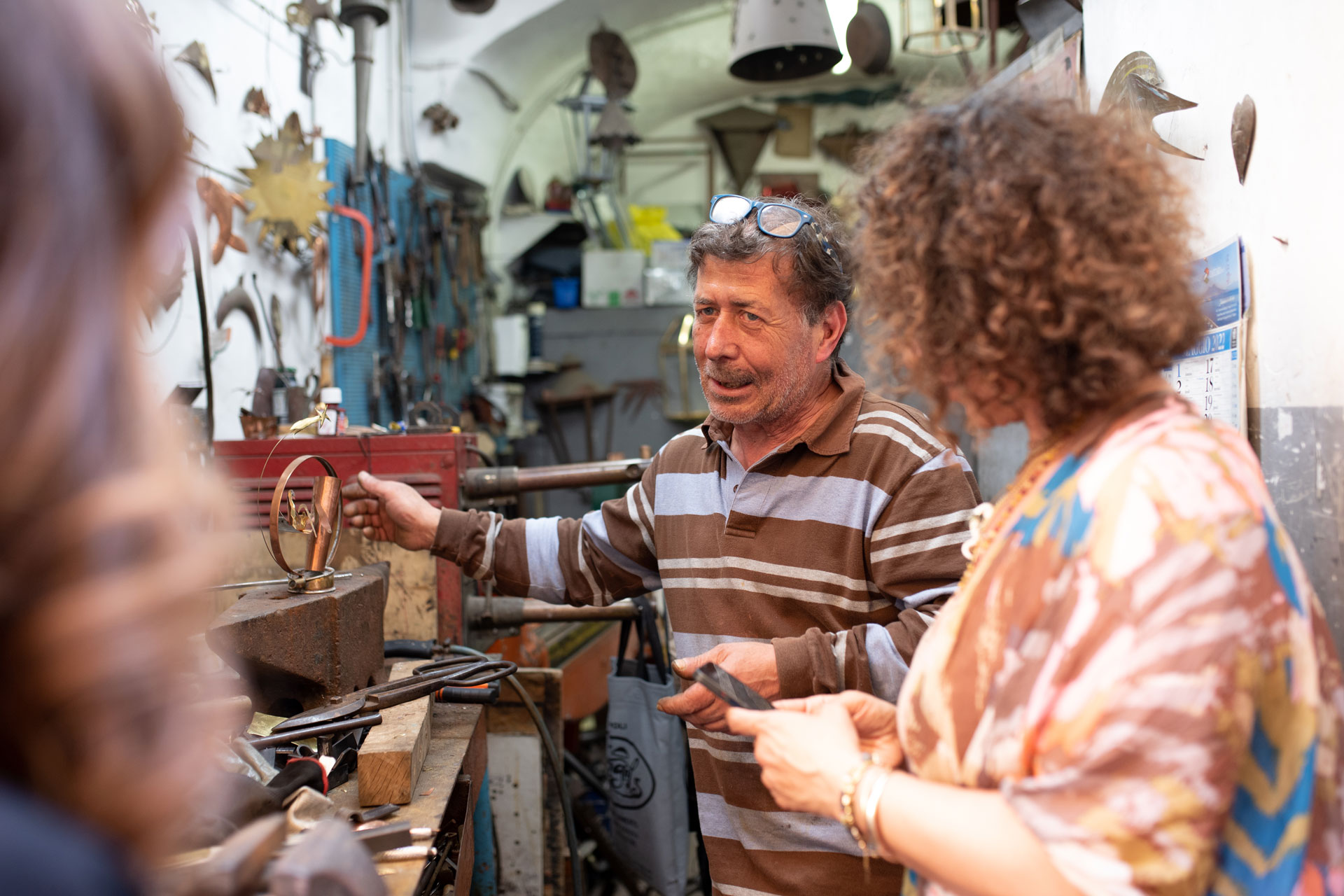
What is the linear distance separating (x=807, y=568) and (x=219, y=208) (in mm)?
2233

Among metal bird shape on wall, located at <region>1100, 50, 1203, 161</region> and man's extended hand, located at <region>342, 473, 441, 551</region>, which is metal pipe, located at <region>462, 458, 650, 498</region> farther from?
metal bird shape on wall, located at <region>1100, 50, 1203, 161</region>

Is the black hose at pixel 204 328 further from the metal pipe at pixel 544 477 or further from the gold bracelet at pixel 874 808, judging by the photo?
the gold bracelet at pixel 874 808

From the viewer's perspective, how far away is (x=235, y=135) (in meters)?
3.05

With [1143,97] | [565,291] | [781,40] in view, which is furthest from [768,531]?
[565,291]

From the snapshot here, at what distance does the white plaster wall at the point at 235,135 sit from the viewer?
2617mm

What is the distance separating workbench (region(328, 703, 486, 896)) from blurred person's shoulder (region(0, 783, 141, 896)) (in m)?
0.59

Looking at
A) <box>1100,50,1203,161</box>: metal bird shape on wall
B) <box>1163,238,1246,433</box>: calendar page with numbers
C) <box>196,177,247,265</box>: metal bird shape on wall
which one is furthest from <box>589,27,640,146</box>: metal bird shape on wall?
<box>1163,238,1246,433</box>: calendar page with numbers

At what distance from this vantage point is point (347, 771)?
1.43 meters

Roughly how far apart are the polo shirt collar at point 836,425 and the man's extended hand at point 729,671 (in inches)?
16.0

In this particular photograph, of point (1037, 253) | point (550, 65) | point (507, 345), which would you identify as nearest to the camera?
point (1037, 253)

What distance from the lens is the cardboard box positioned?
722 cm

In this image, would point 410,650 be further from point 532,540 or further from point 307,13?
point 307,13

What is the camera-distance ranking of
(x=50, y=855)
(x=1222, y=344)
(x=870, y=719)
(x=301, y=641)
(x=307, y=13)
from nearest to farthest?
1. (x=50, y=855)
2. (x=870, y=719)
3. (x=1222, y=344)
4. (x=301, y=641)
5. (x=307, y=13)

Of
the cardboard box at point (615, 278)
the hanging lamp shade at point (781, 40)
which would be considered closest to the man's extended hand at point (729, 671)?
the hanging lamp shade at point (781, 40)
